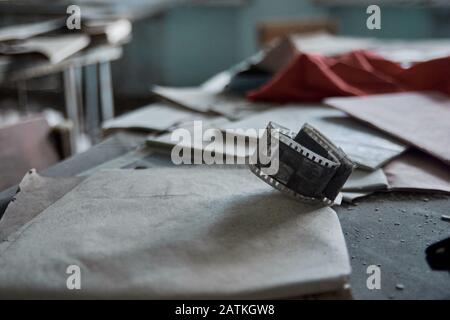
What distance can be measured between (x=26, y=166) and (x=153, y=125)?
0.37 m

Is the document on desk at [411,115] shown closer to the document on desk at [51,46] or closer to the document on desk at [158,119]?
the document on desk at [158,119]

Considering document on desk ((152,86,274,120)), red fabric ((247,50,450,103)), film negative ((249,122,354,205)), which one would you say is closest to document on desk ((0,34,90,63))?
document on desk ((152,86,274,120))

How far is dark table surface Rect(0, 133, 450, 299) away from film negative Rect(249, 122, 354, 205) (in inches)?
3.0

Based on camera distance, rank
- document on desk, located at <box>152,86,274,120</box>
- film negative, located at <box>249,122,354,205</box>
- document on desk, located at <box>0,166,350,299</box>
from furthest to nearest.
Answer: document on desk, located at <box>152,86,274,120</box>
film negative, located at <box>249,122,354,205</box>
document on desk, located at <box>0,166,350,299</box>

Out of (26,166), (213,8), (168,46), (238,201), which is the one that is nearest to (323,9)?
(213,8)

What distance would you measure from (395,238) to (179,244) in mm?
352

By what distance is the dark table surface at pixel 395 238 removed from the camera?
706 mm

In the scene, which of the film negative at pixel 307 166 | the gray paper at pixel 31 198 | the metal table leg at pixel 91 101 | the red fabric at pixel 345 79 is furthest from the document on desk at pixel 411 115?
the metal table leg at pixel 91 101

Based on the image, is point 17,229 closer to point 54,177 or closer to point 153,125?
point 54,177

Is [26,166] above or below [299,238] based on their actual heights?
below

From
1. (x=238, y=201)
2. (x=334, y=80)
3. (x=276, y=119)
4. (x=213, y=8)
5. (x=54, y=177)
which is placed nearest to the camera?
(x=238, y=201)

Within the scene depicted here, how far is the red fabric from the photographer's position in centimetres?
161

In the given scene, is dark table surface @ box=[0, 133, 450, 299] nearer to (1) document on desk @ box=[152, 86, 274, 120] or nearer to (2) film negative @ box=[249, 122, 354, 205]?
(2) film negative @ box=[249, 122, 354, 205]

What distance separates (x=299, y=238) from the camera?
77 cm
